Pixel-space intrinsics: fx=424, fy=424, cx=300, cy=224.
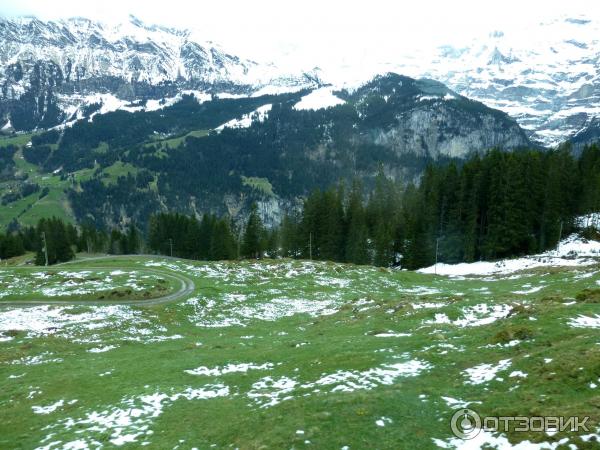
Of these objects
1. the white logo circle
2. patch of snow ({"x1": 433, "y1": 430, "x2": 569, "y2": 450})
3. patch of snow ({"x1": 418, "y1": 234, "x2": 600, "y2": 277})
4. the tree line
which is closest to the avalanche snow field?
patch of snow ({"x1": 433, "y1": 430, "x2": 569, "y2": 450})

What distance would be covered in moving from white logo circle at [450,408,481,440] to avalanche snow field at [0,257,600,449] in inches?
12.5

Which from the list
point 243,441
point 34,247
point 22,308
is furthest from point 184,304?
point 34,247

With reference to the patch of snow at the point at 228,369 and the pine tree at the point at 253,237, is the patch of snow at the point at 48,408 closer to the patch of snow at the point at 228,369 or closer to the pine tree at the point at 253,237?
the patch of snow at the point at 228,369

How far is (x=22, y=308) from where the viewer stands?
150ft

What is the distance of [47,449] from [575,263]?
66266 mm

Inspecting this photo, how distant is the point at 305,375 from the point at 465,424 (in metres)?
8.71

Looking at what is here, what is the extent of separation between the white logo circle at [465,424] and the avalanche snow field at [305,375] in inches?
12.5

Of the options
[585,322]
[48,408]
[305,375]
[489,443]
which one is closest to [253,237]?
[48,408]

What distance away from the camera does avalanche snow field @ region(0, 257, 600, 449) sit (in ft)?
44.0

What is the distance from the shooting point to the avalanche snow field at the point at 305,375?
1340 centimetres

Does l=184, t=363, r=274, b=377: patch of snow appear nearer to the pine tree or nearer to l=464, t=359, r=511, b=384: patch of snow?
l=464, t=359, r=511, b=384: patch of snow

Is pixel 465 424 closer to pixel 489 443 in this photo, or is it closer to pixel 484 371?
pixel 489 443

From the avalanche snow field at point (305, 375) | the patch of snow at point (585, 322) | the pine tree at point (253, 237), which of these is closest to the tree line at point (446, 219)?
the pine tree at point (253, 237)

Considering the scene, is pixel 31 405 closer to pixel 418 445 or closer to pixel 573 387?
pixel 418 445
